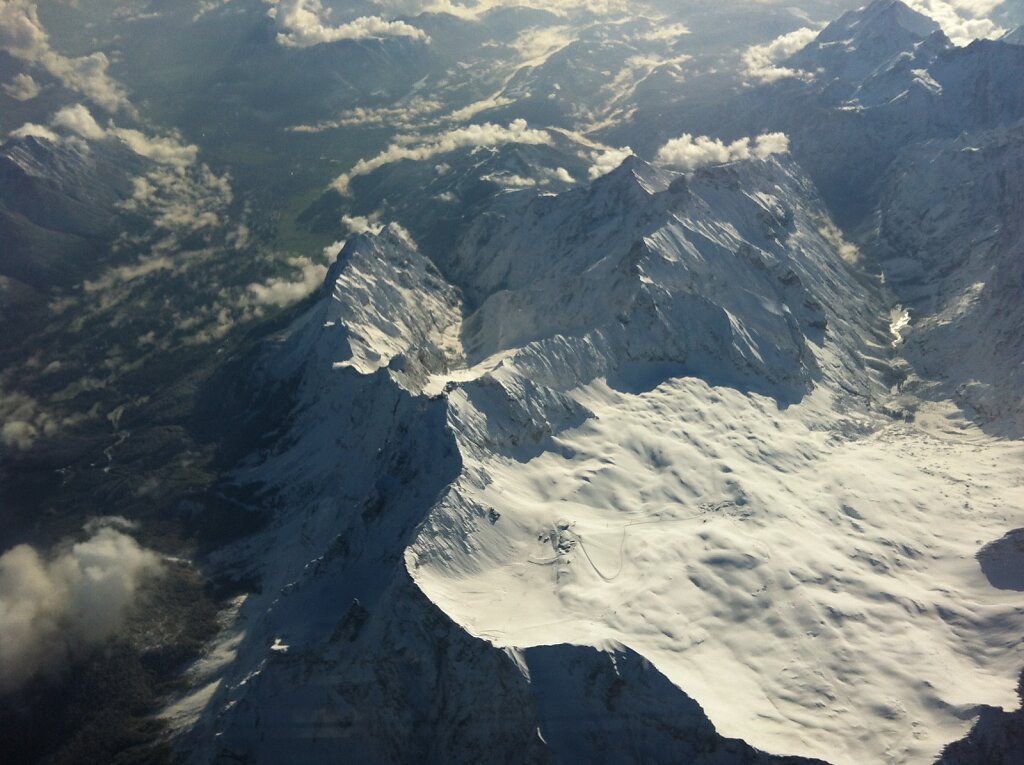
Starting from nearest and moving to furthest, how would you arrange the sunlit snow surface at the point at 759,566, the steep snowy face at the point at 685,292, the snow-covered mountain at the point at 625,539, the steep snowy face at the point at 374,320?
the snow-covered mountain at the point at 625,539 → the sunlit snow surface at the point at 759,566 → the steep snowy face at the point at 685,292 → the steep snowy face at the point at 374,320

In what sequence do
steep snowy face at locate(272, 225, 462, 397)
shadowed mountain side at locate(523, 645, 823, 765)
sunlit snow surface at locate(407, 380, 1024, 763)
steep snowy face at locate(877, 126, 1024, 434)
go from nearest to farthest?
shadowed mountain side at locate(523, 645, 823, 765) < sunlit snow surface at locate(407, 380, 1024, 763) < steep snowy face at locate(877, 126, 1024, 434) < steep snowy face at locate(272, 225, 462, 397)

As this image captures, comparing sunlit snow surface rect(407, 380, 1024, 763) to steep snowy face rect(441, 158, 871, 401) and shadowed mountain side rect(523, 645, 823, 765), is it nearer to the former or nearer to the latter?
shadowed mountain side rect(523, 645, 823, 765)

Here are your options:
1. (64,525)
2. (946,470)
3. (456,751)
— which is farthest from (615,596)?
(64,525)

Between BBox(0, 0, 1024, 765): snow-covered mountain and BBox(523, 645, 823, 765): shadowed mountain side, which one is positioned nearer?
BBox(523, 645, 823, 765): shadowed mountain side

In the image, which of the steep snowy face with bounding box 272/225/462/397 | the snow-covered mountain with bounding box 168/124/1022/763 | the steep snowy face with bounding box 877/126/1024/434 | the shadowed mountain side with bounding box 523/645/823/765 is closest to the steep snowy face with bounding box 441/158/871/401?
the snow-covered mountain with bounding box 168/124/1022/763

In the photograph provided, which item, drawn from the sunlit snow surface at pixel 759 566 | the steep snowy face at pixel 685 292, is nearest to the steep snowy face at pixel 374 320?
the steep snowy face at pixel 685 292

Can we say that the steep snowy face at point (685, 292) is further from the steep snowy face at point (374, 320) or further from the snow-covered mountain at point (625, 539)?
the steep snowy face at point (374, 320)

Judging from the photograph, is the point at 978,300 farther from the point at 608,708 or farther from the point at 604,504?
the point at 608,708

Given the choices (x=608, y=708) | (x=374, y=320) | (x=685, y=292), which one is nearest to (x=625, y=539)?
(x=608, y=708)

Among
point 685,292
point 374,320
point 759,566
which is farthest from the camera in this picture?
point 374,320
